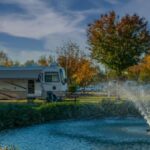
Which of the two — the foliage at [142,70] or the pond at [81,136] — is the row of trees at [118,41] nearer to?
the foliage at [142,70]

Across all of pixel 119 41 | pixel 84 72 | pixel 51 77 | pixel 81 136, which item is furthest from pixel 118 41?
pixel 81 136

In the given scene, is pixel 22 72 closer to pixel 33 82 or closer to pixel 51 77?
pixel 33 82

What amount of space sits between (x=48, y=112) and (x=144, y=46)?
771 inches

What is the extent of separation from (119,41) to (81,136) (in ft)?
80.7

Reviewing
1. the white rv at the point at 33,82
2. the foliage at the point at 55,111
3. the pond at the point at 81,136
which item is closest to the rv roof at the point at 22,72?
the white rv at the point at 33,82

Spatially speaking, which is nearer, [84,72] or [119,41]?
[119,41]

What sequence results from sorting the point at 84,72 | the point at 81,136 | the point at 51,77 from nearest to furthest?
the point at 81,136 → the point at 51,77 → the point at 84,72

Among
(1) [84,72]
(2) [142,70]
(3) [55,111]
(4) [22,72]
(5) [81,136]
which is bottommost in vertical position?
(5) [81,136]

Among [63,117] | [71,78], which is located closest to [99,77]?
[71,78]

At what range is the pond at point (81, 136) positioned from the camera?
57.0 ft

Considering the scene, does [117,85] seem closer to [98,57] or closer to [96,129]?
[98,57]

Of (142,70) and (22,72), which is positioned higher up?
(142,70)

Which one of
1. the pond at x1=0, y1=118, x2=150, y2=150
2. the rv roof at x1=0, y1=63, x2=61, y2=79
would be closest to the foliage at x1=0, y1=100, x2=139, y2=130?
the pond at x1=0, y1=118, x2=150, y2=150

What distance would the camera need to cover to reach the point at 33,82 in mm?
39844
